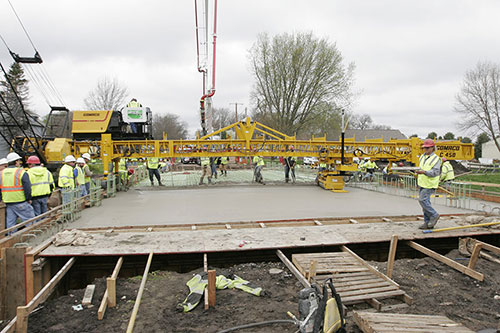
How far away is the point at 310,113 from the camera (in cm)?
3159

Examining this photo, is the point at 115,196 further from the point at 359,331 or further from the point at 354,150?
the point at 359,331

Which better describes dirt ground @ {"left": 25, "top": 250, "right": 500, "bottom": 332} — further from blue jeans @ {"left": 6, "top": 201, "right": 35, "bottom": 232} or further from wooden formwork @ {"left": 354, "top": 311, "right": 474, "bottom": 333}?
blue jeans @ {"left": 6, "top": 201, "right": 35, "bottom": 232}

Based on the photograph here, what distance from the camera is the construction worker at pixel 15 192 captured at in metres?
6.51

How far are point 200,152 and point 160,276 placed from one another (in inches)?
273

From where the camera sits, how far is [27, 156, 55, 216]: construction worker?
23.2ft

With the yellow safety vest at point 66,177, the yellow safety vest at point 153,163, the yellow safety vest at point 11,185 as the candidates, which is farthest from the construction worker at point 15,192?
the yellow safety vest at point 153,163

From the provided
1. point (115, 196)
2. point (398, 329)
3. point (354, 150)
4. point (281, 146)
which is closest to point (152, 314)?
point (398, 329)

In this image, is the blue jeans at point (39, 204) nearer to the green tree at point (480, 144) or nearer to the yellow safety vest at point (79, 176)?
the yellow safety vest at point (79, 176)

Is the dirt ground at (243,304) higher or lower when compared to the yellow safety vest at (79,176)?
lower

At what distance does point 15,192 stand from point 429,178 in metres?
8.37

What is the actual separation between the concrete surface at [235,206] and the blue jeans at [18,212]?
901mm

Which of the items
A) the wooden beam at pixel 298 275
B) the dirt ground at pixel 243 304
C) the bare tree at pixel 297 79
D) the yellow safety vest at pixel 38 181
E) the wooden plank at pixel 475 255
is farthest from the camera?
the bare tree at pixel 297 79

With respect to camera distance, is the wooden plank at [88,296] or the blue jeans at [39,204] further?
the blue jeans at [39,204]

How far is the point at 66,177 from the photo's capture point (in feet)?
26.8
